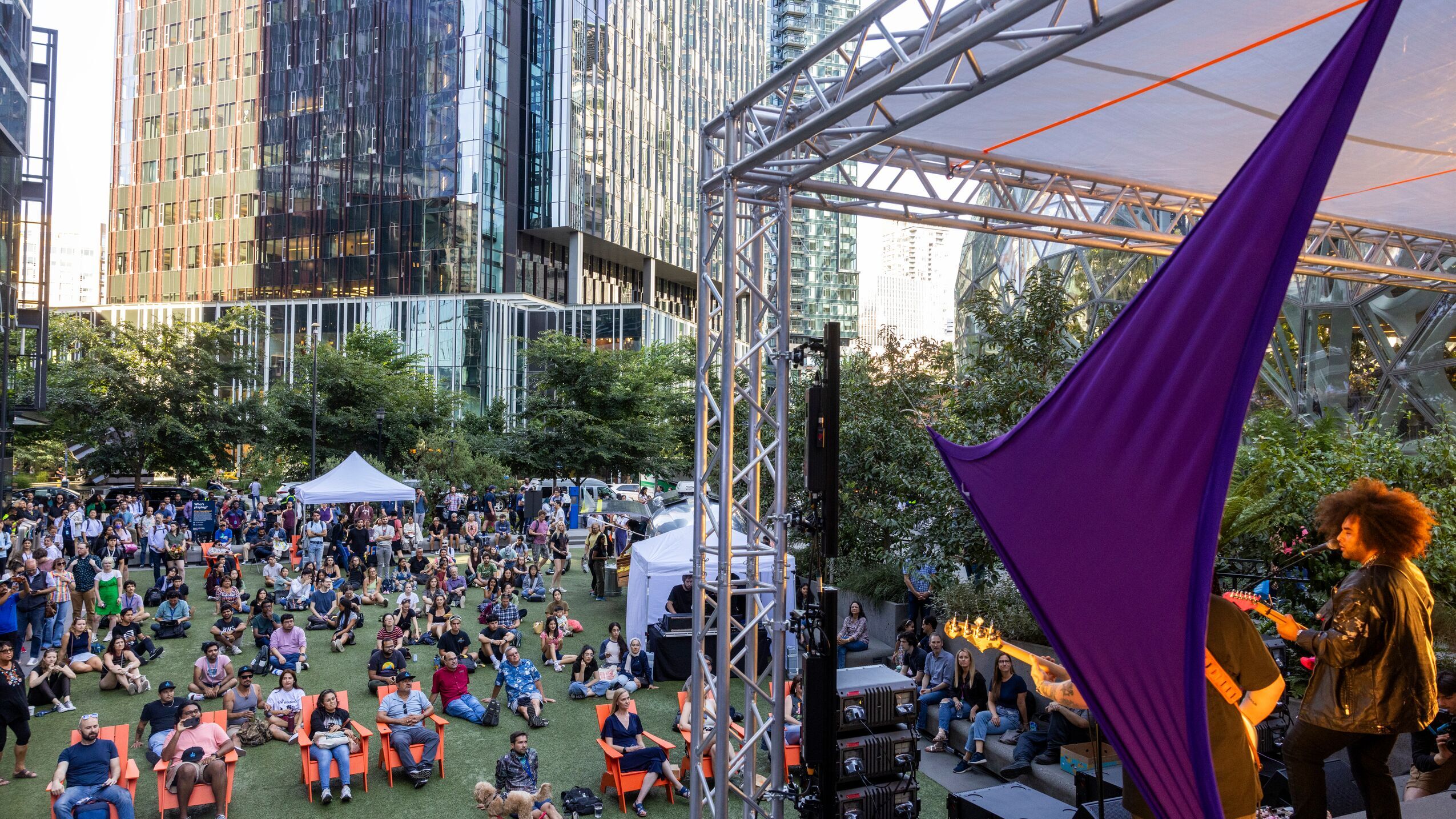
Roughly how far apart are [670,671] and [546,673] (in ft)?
5.90

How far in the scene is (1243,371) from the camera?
2.93m

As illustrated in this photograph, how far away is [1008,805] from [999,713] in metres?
4.29

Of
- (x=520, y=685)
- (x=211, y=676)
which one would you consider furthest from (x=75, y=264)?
(x=520, y=685)

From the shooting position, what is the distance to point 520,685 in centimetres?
1195

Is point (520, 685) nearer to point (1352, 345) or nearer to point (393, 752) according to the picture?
point (393, 752)

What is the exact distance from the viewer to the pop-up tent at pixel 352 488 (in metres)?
21.6

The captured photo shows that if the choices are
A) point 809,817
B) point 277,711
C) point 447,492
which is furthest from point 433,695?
point 447,492

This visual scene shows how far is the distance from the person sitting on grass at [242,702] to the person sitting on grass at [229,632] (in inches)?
136

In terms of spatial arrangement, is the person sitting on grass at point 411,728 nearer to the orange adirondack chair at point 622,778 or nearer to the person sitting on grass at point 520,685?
the person sitting on grass at point 520,685

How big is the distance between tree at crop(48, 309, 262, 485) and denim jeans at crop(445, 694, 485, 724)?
24939 mm

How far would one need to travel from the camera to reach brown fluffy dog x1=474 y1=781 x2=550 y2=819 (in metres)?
7.41

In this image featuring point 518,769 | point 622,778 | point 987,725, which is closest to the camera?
point 518,769

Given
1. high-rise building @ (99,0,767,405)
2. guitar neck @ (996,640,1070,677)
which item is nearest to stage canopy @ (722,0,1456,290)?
guitar neck @ (996,640,1070,677)

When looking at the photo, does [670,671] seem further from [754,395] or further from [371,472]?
[371,472]
